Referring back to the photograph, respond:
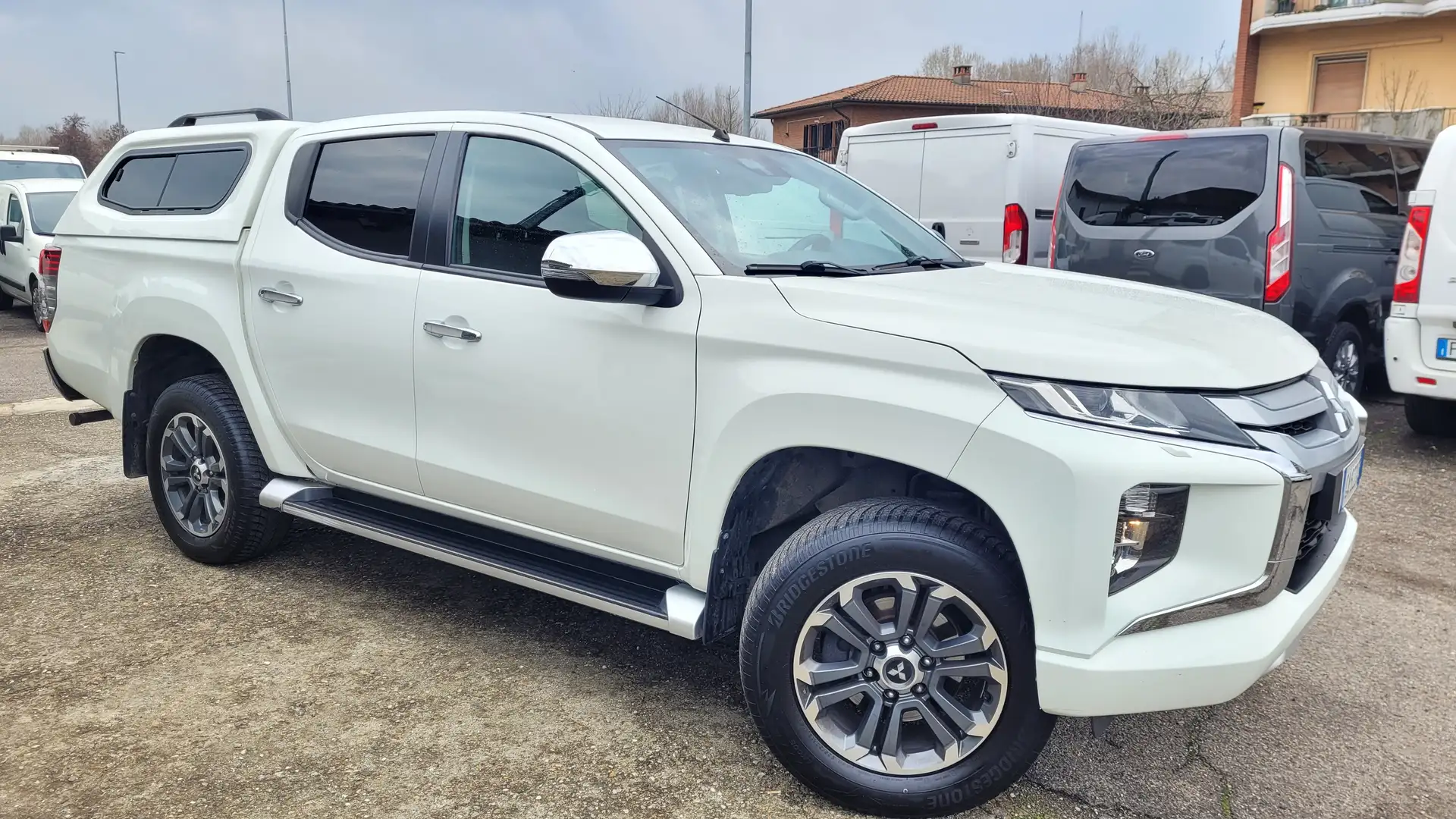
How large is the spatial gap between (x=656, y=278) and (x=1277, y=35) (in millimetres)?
28588

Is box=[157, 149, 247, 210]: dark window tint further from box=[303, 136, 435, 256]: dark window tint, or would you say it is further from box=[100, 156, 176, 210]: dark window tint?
box=[303, 136, 435, 256]: dark window tint

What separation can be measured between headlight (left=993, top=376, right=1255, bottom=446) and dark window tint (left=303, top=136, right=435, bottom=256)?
2268 millimetres

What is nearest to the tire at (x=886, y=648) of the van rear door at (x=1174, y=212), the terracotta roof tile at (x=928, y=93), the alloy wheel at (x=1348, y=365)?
the van rear door at (x=1174, y=212)

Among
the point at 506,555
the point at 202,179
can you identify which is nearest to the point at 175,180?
the point at 202,179

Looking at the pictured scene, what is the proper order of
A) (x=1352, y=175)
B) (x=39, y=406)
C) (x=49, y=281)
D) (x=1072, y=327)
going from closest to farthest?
(x=1072, y=327) < (x=49, y=281) < (x=1352, y=175) < (x=39, y=406)

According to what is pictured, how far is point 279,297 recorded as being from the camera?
4.02 meters

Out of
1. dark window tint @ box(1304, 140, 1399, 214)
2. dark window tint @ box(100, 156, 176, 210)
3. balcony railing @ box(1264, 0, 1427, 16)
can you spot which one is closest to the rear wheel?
dark window tint @ box(1304, 140, 1399, 214)

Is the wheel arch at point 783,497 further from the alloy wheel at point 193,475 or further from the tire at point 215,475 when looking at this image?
the alloy wheel at point 193,475

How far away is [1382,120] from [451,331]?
25.2m

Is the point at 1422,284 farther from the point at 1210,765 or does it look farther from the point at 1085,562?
the point at 1085,562

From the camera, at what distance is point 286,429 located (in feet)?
Answer: 13.6

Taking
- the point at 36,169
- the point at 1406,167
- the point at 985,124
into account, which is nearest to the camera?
the point at 1406,167

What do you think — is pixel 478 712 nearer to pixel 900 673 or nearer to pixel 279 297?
pixel 900 673

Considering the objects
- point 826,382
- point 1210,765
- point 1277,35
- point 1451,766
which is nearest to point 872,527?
point 826,382
